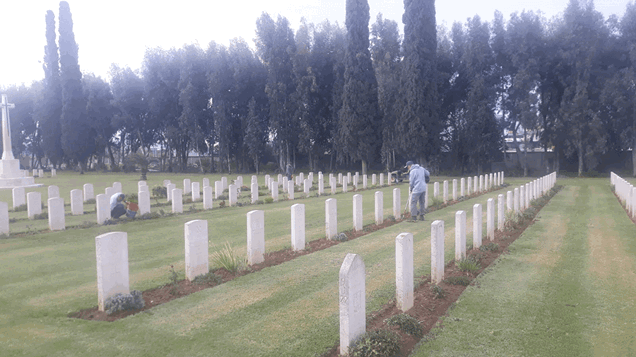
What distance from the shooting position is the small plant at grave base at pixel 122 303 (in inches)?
217

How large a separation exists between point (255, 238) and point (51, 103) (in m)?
48.9

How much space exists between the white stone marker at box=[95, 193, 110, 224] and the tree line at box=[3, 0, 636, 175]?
23623 mm

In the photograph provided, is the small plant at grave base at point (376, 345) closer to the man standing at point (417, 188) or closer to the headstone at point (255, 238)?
the headstone at point (255, 238)

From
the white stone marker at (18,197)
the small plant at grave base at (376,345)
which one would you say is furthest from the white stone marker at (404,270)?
the white stone marker at (18,197)

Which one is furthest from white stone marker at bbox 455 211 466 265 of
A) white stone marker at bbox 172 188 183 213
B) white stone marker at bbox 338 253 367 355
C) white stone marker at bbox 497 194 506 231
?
white stone marker at bbox 172 188 183 213

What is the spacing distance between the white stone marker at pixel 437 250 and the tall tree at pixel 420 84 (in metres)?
26.8

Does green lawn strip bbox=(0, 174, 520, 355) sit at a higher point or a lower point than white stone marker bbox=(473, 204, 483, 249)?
lower

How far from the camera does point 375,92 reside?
35.2m

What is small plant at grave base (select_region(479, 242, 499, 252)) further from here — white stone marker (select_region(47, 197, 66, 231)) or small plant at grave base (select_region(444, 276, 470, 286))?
white stone marker (select_region(47, 197, 66, 231))

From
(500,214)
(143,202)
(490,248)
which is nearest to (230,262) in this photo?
(490,248)

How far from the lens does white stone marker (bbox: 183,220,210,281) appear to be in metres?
6.88

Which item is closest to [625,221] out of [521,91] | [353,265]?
[353,265]

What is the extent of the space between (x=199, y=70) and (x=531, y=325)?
143 ft

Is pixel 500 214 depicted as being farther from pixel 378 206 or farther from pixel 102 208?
pixel 102 208
